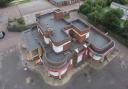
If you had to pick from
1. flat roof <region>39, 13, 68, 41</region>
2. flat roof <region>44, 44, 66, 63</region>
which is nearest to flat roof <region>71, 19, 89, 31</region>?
flat roof <region>39, 13, 68, 41</region>

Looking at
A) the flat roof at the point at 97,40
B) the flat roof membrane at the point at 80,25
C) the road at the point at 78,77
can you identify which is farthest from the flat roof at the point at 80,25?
the road at the point at 78,77

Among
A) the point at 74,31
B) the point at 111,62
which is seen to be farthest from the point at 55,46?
the point at 111,62

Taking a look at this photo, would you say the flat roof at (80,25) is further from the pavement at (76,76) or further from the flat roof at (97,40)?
the pavement at (76,76)

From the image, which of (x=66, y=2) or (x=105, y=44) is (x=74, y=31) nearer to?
(x=105, y=44)

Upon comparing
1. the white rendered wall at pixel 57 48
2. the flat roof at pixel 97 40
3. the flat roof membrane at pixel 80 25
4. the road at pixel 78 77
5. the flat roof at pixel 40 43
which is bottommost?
the road at pixel 78 77

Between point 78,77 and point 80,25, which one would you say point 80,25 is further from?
point 78,77

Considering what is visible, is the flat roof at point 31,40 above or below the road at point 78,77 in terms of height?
above
